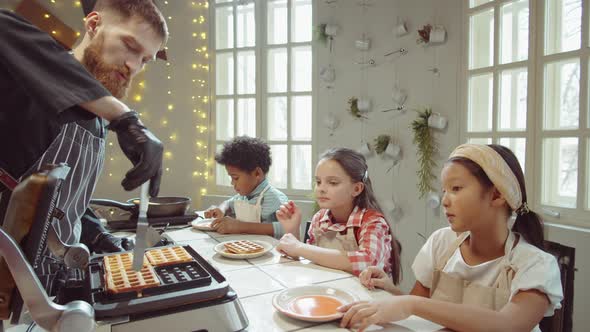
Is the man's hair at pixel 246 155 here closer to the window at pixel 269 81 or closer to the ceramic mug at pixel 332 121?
the ceramic mug at pixel 332 121

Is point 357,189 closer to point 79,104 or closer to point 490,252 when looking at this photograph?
point 490,252

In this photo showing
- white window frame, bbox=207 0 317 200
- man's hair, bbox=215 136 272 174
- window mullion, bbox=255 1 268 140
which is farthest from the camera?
window mullion, bbox=255 1 268 140

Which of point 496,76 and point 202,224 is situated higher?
point 496,76

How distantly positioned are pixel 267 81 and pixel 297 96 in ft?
1.17

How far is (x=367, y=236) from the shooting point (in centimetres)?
147

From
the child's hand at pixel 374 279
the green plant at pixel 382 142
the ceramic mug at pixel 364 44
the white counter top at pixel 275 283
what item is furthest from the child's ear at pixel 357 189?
the ceramic mug at pixel 364 44

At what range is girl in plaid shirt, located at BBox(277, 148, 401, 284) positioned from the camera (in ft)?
4.77

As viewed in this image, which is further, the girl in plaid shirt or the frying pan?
the frying pan

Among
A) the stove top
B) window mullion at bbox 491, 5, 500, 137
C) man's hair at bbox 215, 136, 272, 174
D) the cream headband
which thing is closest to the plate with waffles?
the stove top

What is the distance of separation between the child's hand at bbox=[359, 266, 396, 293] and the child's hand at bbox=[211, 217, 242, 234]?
2.77ft

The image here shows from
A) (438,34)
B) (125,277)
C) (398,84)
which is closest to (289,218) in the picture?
(125,277)

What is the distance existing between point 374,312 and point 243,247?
0.72 meters

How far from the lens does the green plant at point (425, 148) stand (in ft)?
9.55

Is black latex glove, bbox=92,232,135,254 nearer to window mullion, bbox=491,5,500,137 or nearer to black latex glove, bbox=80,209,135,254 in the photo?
black latex glove, bbox=80,209,135,254
